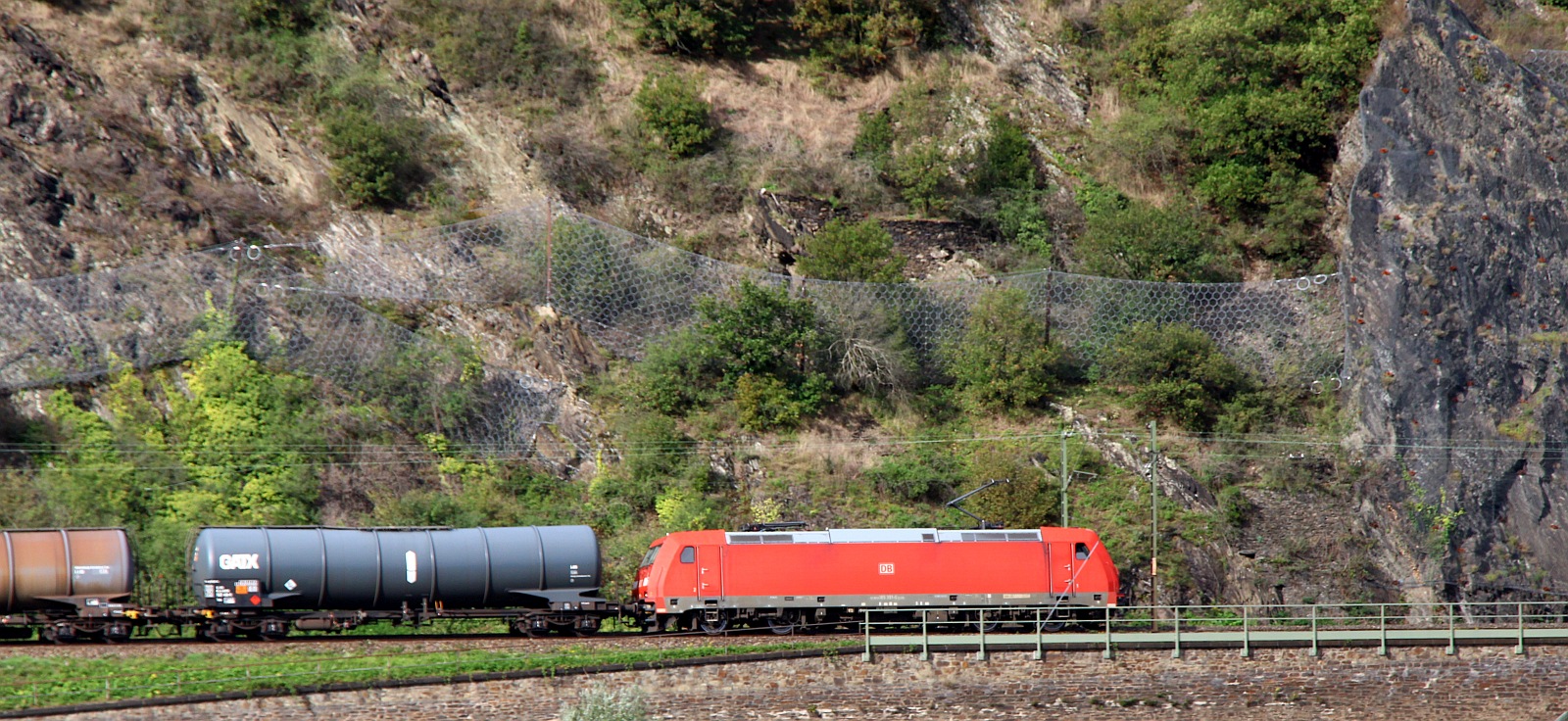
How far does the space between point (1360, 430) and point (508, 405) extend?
76.8ft

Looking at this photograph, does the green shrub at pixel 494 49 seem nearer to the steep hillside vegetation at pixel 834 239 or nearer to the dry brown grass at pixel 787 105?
the steep hillside vegetation at pixel 834 239

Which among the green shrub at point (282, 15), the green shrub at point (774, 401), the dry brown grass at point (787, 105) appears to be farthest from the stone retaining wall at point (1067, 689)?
the green shrub at point (282, 15)

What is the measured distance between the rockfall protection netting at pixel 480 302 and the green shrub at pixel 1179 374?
2.81ft

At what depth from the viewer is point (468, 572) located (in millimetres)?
30234

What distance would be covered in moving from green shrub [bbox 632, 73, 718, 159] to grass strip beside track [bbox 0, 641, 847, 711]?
73.7 ft

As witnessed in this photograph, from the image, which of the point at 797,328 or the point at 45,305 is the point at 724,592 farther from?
the point at 45,305

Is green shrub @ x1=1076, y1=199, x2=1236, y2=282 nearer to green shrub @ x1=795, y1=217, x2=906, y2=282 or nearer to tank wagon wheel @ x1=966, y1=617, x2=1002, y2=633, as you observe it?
green shrub @ x1=795, y1=217, x2=906, y2=282

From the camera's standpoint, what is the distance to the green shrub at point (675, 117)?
46.8m

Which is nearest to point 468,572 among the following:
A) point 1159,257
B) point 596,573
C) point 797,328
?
point 596,573

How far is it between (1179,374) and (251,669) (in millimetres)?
26308

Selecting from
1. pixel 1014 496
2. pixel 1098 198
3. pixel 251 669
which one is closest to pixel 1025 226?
pixel 1098 198

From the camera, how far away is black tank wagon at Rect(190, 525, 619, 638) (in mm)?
Result: 28531

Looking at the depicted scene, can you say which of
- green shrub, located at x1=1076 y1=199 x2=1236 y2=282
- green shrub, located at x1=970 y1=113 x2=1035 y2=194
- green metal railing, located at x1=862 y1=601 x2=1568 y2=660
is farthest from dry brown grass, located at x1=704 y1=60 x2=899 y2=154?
green metal railing, located at x1=862 y1=601 x2=1568 y2=660

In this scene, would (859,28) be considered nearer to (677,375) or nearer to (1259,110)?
(1259,110)
